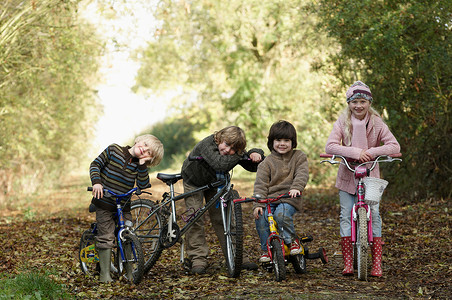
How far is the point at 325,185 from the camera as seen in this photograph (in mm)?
18719

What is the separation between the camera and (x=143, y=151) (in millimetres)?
5789

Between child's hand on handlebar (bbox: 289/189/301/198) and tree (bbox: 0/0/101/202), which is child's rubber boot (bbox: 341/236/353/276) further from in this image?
tree (bbox: 0/0/101/202)

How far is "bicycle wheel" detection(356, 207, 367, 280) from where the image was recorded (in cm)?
543

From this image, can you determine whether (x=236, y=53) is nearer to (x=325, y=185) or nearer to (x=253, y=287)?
(x=325, y=185)

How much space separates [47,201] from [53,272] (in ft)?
45.1

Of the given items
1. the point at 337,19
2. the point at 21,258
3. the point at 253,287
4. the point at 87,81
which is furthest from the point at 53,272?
the point at 87,81

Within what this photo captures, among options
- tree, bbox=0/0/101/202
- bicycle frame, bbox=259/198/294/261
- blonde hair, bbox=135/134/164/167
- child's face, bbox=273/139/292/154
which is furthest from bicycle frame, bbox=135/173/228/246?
tree, bbox=0/0/101/202

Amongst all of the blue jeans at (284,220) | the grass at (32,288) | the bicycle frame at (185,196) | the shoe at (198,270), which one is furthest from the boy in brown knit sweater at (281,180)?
the grass at (32,288)

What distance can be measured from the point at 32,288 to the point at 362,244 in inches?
123

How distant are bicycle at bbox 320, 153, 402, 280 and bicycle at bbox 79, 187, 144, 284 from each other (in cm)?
213

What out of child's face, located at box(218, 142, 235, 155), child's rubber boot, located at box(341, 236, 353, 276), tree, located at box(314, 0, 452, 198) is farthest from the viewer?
tree, located at box(314, 0, 452, 198)

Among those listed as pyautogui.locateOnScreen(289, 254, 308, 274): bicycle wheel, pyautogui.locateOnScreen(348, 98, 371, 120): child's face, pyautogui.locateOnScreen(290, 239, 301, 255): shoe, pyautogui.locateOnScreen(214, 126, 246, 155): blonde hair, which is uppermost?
pyautogui.locateOnScreen(348, 98, 371, 120): child's face

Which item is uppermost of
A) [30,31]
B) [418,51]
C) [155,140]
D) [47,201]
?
[30,31]

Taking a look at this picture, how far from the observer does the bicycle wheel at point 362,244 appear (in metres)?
5.43
